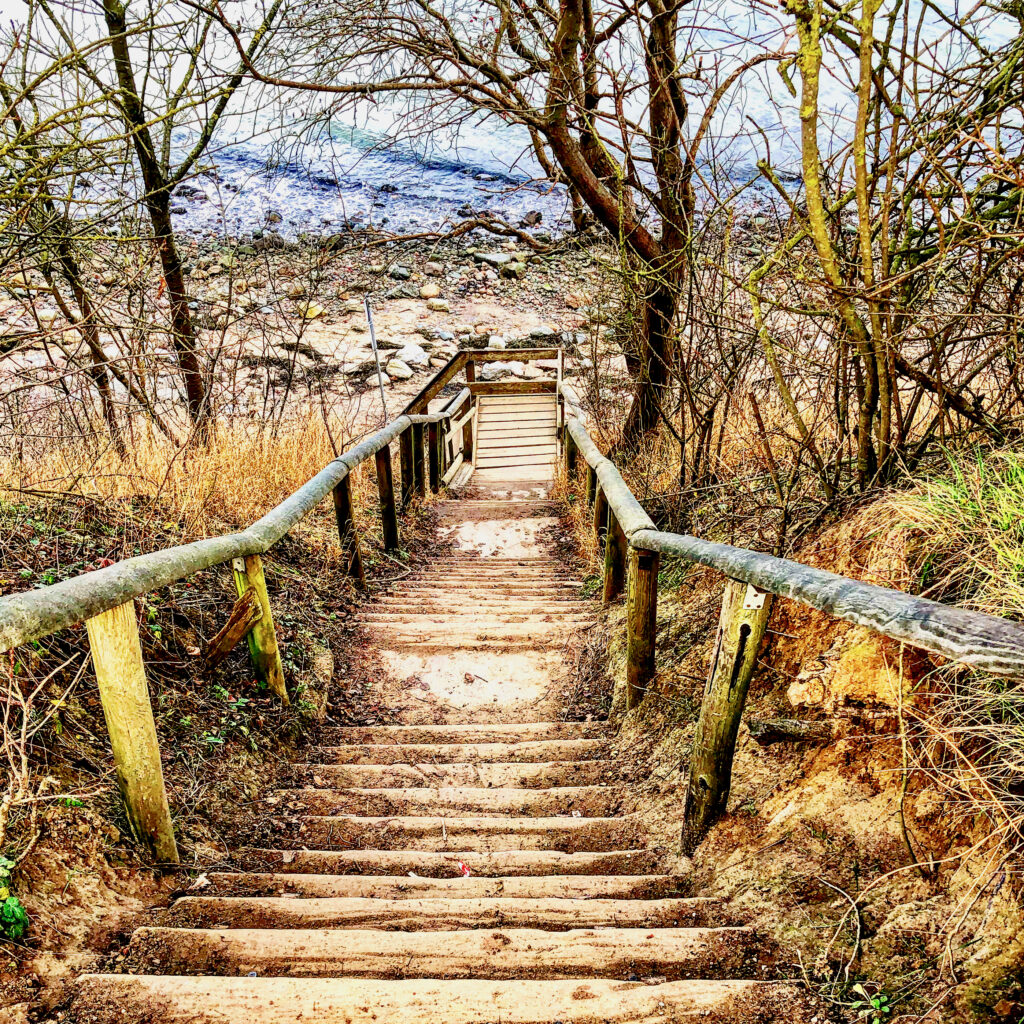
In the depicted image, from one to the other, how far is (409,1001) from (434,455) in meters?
7.10

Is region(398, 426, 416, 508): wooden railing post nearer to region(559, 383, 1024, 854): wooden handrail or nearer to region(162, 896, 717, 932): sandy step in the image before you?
region(559, 383, 1024, 854): wooden handrail

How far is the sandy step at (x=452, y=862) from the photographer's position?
222 cm

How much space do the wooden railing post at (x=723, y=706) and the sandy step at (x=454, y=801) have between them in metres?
0.55

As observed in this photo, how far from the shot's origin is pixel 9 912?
4.99ft

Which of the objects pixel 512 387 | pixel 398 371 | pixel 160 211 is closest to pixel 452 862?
pixel 160 211

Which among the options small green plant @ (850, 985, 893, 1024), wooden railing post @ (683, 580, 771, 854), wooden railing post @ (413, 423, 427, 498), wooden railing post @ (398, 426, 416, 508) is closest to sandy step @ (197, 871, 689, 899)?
wooden railing post @ (683, 580, 771, 854)

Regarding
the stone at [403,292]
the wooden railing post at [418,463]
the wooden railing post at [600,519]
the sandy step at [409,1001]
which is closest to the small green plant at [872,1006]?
the sandy step at [409,1001]

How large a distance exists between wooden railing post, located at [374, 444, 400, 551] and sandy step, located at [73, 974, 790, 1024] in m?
3.92

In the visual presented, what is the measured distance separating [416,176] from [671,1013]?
92.6ft

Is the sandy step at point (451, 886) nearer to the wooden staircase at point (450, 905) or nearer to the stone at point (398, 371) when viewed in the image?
the wooden staircase at point (450, 905)

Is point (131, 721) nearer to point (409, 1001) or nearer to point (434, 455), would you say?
point (409, 1001)

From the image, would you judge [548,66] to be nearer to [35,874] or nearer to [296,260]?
[35,874]

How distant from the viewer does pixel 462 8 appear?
5.61 m

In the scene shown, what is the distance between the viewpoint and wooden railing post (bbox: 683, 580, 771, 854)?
194 centimetres
